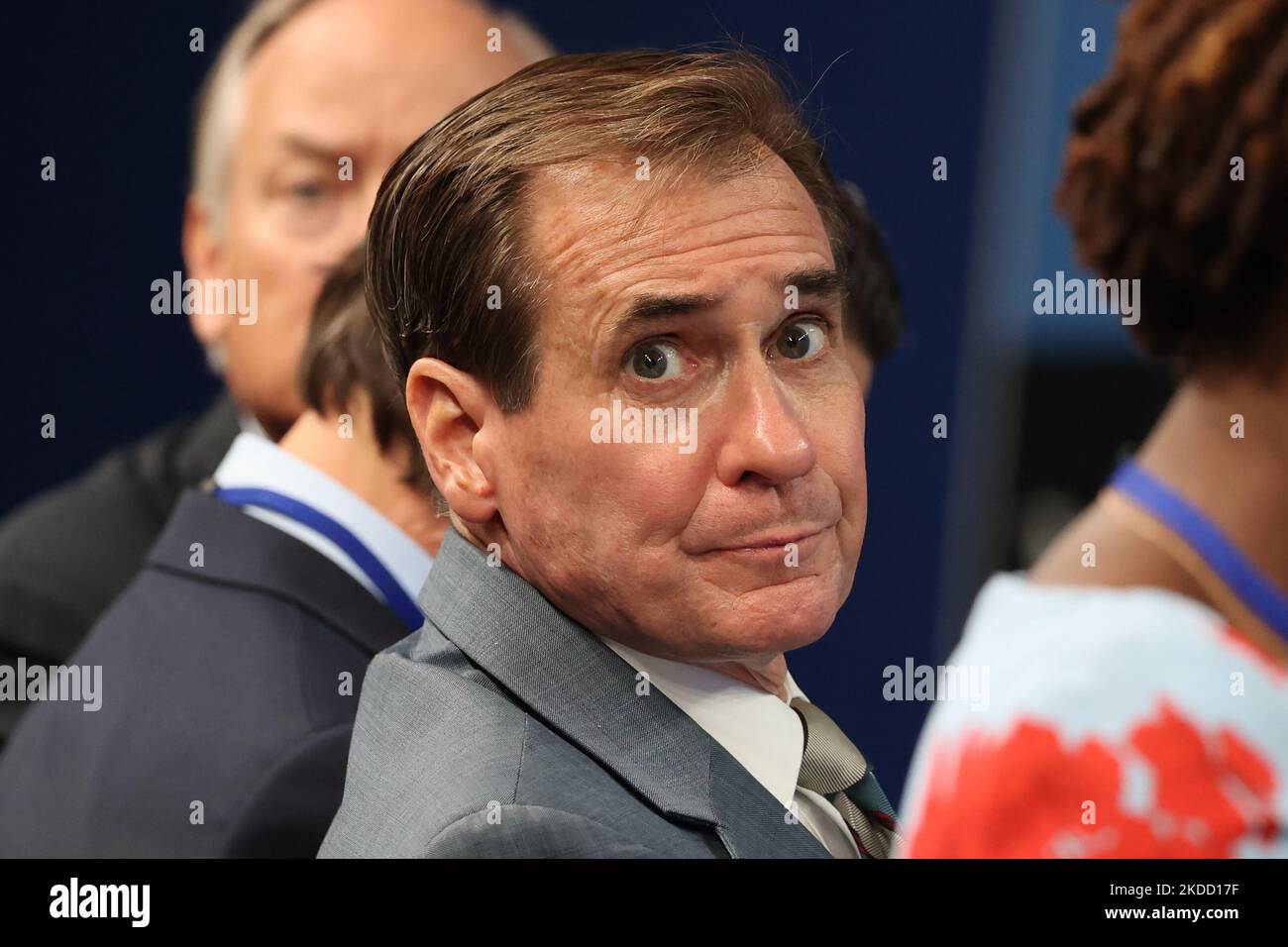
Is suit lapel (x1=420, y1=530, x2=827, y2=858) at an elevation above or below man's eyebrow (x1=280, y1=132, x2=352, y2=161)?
below

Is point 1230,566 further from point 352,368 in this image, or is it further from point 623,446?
point 352,368

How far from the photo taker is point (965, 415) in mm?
2326

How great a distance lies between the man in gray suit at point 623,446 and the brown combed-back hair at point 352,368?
0.59m

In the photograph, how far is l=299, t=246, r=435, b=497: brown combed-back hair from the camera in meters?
2.27

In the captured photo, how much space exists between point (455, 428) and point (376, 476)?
0.69 m

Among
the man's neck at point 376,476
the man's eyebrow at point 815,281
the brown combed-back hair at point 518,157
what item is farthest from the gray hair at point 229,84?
the man's eyebrow at point 815,281

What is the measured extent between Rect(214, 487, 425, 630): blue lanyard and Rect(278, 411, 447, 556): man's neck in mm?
58

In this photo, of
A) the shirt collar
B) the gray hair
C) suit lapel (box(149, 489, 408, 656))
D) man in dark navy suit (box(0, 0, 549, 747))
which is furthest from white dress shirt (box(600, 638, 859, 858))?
the gray hair

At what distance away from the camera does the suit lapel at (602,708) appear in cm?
155

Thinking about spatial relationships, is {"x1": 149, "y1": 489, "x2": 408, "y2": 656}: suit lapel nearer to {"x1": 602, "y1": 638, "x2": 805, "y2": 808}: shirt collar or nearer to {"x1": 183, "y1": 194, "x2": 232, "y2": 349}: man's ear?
{"x1": 183, "y1": 194, "x2": 232, "y2": 349}: man's ear

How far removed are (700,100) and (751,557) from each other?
1.47 ft

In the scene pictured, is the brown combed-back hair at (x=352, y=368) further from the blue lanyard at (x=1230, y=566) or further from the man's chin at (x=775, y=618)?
the blue lanyard at (x=1230, y=566)
